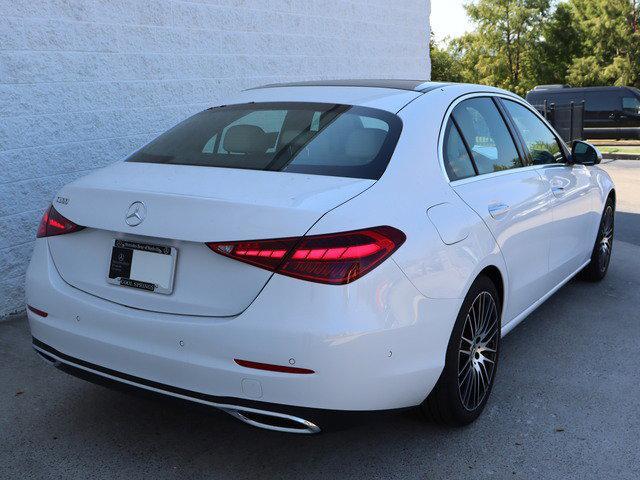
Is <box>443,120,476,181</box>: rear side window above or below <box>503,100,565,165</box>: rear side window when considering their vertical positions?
above

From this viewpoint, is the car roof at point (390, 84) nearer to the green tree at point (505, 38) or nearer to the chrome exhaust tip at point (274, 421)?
the chrome exhaust tip at point (274, 421)

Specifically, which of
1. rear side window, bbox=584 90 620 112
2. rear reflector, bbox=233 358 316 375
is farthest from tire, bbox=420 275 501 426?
rear side window, bbox=584 90 620 112

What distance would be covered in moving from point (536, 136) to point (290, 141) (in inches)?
87.5

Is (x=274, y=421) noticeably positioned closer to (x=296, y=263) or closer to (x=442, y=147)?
(x=296, y=263)

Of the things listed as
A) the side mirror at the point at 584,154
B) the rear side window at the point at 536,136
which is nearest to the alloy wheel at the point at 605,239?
the side mirror at the point at 584,154

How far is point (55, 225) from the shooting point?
127 inches

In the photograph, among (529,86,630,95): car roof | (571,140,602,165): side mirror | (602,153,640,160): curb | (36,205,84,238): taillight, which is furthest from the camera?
(529,86,630,95): car roof

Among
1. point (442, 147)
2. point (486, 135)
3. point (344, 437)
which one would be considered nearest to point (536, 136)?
point (486, 135)

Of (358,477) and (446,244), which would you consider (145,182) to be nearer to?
(446,244)

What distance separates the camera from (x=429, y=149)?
11.1 feet

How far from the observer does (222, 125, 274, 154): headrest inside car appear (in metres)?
3.43

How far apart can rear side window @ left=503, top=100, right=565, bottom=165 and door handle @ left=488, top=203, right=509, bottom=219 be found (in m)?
0.96

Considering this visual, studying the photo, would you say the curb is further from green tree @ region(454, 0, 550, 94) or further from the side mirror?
green tree @ region(454, 0, 550, 94)

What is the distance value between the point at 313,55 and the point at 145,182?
6.09 meters
